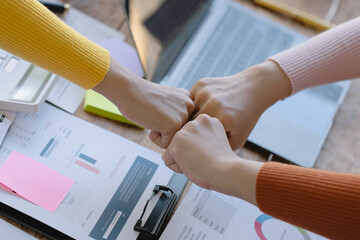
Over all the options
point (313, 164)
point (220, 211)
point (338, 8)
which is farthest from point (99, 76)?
point (338, 8)

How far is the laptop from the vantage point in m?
0.83

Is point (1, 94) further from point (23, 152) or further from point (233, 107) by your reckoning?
point (233, 107)

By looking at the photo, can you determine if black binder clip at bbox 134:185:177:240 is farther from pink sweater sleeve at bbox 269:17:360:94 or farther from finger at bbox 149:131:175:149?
pink sweater sleeve at bbox 269:17:360:94

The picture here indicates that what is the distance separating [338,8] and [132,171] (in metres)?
0.75

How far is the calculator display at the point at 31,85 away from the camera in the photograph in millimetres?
780

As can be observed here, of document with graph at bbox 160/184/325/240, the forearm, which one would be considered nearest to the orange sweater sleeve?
the forearm

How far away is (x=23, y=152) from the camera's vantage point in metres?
0.77

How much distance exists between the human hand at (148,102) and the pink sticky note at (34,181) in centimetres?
18

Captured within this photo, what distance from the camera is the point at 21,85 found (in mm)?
792

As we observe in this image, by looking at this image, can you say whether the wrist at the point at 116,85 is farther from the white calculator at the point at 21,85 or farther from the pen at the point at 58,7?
the pen at the point at 58,7

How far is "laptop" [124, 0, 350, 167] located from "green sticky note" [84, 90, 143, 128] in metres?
0.11

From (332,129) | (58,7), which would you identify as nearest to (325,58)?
(332,129)

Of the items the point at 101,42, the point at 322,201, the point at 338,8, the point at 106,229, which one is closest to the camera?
the point at 322,201

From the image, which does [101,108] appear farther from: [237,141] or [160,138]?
[237,141]
